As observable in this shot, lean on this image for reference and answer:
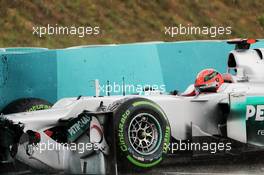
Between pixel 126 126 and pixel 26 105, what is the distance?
193 cm

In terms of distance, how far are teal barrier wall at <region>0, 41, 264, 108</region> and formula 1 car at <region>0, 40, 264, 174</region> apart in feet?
4.06

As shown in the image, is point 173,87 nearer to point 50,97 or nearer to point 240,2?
point 50,97

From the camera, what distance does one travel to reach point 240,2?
1753cm

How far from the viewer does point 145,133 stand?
9.21 metres

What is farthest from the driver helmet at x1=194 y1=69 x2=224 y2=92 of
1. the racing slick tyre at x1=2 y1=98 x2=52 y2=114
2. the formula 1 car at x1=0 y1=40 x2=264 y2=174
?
the racing slick tyre at x1=2 y1=98 x2=52 y2=114

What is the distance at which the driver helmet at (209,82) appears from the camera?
1009 cm

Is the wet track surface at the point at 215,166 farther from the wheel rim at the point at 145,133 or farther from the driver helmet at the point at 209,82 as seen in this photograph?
the driver helmet at the point at 209,82

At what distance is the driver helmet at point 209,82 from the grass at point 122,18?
5.07 meters

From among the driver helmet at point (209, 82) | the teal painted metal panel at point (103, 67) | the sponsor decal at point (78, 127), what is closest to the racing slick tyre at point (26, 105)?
the teal painted metal panel at point (103, 67)

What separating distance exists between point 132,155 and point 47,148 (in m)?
0.93

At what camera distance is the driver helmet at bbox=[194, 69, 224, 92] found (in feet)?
33.1

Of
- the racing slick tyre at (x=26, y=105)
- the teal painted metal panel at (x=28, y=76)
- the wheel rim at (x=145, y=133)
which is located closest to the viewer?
the wheel rim at (x=145, y=133)

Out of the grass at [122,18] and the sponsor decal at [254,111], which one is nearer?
the sponsor decal at [254,111]

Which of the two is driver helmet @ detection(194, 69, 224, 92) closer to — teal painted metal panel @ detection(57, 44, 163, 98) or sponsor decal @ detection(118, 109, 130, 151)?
teal painted metal panel @ detection(57, 44, 163, 98)
